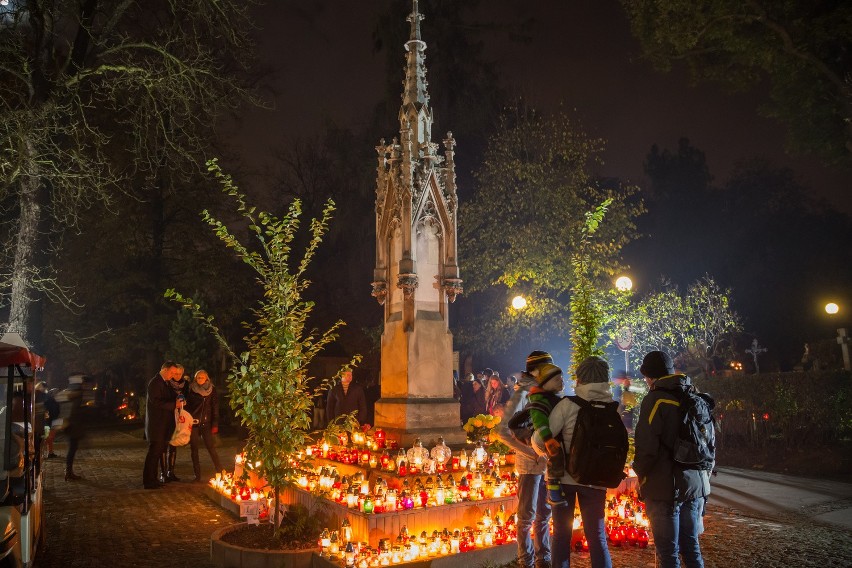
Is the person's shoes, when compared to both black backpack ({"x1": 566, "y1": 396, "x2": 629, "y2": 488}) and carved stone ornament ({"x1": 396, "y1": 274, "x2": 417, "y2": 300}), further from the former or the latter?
black backpack ({"x1": 566, "y1": 396, "x2": 629, "y2": 488})

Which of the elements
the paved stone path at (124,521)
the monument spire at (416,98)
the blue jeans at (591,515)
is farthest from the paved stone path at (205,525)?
the monument spire at (416,98)

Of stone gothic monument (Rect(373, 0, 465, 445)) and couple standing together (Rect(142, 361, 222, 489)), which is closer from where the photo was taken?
stone gothic monument (Rect(373, 0, 465, 445))

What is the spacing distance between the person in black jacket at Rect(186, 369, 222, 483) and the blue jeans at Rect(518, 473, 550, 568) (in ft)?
22.7

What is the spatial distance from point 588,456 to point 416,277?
4549 millimetres

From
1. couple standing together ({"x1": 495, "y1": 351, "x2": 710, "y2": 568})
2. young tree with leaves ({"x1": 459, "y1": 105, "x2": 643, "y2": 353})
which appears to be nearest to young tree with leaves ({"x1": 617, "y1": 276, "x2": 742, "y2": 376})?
young tree with leaves ({"x1": 459, "y1": 105, "x2": 643, "y2": 353})

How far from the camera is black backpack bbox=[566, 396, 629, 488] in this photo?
454 cm

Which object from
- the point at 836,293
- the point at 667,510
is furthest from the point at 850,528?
the point at 836,293

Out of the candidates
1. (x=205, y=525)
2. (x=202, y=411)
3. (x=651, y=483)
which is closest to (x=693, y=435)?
(x=651, y=483)

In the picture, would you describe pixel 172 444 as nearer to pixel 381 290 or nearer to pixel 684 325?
pixel 381 290

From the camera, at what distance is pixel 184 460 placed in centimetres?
1459

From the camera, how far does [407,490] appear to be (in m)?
6.79

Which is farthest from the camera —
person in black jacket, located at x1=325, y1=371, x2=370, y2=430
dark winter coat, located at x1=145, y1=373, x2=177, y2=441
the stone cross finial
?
the stone cross finial

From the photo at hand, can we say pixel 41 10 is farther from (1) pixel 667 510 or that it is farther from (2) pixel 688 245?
(2) pixel 688 245

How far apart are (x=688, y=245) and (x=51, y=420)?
126 ft
